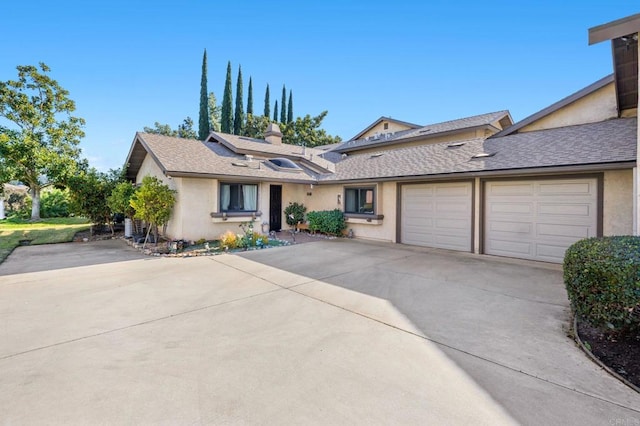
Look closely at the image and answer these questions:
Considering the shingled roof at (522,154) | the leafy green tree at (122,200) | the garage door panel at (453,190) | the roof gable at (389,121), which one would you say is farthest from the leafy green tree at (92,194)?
the roof gable at (389,121)

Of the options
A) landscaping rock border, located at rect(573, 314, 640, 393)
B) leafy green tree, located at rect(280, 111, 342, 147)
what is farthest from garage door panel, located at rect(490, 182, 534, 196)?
leafy green tree, located at rect(280, 111, 342, 147)

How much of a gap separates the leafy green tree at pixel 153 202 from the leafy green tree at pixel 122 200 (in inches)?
42.2

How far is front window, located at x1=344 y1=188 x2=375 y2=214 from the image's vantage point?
1302 cm

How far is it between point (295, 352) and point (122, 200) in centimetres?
1137

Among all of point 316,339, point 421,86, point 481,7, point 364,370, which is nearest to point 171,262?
point 316,339

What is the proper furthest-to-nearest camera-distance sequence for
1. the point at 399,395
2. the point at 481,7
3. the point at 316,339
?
1. the point at 481,7
2. the point at 316,339
3. the point at 399,395

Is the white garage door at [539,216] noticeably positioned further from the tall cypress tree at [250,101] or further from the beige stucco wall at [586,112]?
the tall cypress tree at [250,101]

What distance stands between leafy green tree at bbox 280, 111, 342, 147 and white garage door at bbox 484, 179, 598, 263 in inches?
1003

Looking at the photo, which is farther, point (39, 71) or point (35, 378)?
point (39, 71)

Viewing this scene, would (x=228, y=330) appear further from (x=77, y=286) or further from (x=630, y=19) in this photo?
(x=630, y=19)

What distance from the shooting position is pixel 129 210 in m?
12.2

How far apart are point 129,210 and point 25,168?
1247 cm

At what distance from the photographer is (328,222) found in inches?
535

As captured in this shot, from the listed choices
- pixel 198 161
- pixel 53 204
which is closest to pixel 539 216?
pixel 198 161
